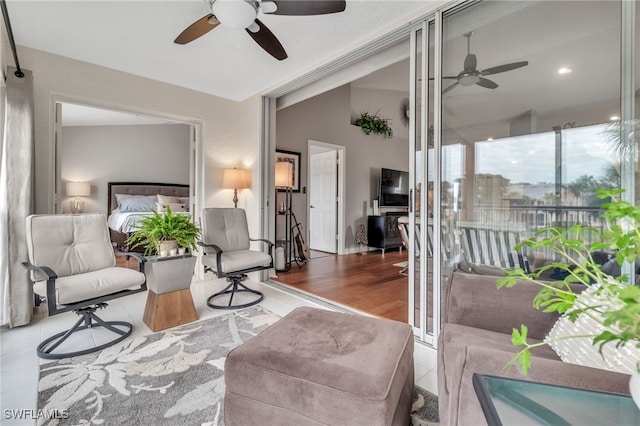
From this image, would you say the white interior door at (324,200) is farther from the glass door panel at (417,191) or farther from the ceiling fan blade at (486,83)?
the ceiling fan blade at (486,83)

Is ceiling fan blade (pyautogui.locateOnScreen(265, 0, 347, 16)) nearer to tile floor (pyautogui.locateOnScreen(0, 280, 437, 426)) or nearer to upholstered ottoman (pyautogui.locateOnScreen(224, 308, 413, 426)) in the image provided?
upholstered ottoman (pyautogui.locateOnScreen(224, 308, 413, 426))

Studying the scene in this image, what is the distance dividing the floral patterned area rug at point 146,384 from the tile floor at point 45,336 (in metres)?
0.08

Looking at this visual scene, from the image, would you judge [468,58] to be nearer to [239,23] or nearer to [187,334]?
[239,23]

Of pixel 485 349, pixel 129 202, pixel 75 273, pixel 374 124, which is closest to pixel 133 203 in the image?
pixel 129 202

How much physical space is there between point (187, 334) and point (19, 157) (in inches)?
81.5

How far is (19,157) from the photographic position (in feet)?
8.00

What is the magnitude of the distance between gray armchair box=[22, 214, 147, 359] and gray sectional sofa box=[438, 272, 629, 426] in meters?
2.24

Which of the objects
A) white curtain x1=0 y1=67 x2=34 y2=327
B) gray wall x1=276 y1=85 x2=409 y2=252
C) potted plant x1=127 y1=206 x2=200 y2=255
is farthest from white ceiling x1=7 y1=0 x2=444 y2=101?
gray wall x1=276 y1=85 x2=409 y2=252

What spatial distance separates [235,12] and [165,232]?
5.83 feet

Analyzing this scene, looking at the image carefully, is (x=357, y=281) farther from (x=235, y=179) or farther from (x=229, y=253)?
(x=235, y=179)

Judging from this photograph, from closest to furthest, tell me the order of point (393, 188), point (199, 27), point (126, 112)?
point (199, 27) → point (126, 112) → point (393, 188)

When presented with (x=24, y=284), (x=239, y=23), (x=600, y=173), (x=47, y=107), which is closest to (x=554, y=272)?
(x=600, y=173)

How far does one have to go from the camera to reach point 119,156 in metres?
5.95

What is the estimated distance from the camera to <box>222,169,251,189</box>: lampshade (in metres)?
3.80
